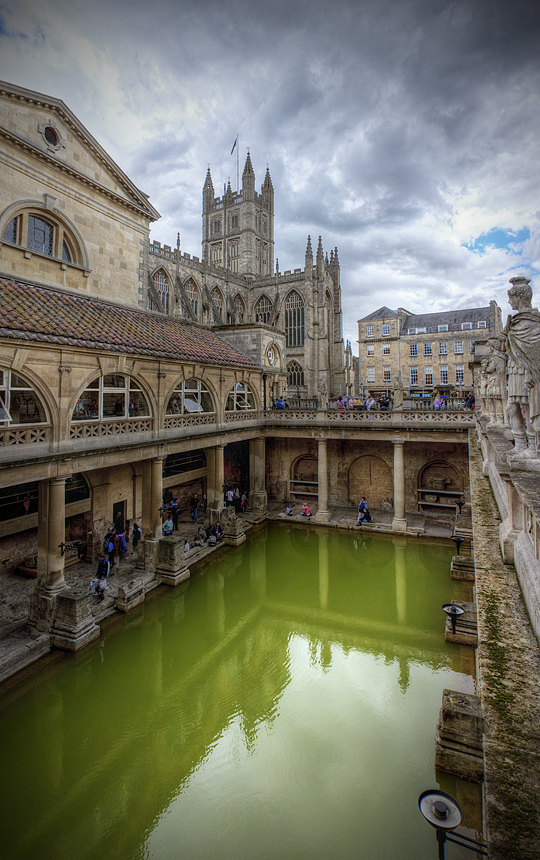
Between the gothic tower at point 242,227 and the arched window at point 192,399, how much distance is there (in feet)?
148

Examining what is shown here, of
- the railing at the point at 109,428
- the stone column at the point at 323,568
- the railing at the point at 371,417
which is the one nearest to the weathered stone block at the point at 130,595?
the railing at the point at 109,428

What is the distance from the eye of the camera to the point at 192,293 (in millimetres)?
44750

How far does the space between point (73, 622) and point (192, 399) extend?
10.8 metres

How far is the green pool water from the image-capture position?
6211 mm

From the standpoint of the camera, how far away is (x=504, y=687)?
12.5 feet

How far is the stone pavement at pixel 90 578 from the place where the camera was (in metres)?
10.2

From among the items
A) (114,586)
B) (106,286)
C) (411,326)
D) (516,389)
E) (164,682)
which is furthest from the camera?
(411,326)

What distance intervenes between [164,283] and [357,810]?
138 ft

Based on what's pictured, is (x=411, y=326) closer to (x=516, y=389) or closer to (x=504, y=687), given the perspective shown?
(x=516, y=389)

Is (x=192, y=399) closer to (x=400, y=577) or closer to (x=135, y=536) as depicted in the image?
(x=135, y=536)

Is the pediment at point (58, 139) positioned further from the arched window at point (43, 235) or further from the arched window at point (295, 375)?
the arched window at point (295, 375)

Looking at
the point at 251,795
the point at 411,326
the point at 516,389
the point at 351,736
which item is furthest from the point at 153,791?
the point at 411,326

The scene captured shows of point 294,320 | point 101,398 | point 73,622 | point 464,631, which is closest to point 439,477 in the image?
point 464,631

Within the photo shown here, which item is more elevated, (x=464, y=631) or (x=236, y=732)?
(x=464, y=631)
